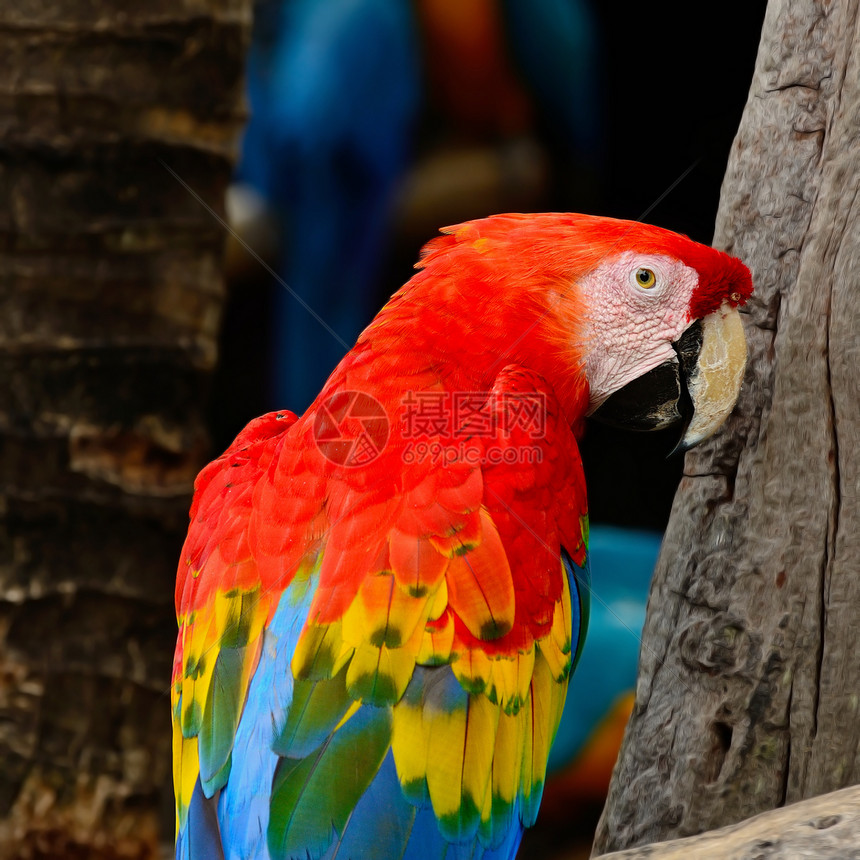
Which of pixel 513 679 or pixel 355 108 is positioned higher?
pixel 355 108

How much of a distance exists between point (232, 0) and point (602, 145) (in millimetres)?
932

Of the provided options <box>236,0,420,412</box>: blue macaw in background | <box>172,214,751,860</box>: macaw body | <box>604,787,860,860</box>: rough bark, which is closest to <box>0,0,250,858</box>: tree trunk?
<box>172,214,751,860</box>: macaw body

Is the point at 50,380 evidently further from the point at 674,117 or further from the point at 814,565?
the point at 674,117

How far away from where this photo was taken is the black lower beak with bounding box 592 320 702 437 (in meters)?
1.10

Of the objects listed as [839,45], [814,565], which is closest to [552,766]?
[814,565]

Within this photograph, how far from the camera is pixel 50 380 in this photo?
1.42 metres

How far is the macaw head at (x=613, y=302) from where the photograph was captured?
3.45 ft

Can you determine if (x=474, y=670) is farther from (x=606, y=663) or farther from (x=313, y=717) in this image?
(x=606, y=663)

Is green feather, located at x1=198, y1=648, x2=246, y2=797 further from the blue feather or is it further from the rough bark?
the rough bark

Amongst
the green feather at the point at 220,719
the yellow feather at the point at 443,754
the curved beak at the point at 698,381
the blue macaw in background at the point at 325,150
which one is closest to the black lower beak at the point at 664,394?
the curved beak at the point at 698,381

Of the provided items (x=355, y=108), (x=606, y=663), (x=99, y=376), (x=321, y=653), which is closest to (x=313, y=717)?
(x=321, y=653)

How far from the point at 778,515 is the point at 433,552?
1.53 feet

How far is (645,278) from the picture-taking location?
1064 millimetres

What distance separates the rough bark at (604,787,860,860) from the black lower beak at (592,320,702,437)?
0.46 metres
